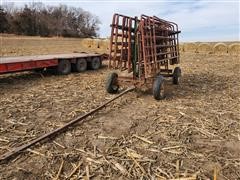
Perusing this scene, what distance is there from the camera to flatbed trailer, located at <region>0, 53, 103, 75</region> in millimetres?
10986

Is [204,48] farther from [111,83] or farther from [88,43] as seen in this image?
[111,83]

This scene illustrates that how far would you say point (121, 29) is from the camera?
9.45 metres

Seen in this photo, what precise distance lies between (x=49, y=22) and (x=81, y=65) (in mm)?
50625

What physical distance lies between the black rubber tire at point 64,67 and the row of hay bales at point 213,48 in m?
18.4

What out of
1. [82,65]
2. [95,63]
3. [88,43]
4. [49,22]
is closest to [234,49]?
[88,43]

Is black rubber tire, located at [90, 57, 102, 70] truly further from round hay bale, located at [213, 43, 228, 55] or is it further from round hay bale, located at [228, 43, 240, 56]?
round hay bale, located at [213, 43, 228, 55]

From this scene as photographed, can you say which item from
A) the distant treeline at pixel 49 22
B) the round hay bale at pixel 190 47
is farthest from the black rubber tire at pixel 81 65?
the distant treeline at pixel 49 22

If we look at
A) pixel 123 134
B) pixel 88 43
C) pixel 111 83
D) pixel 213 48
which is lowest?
pixel 123 134

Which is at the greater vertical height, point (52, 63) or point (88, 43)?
point (88, 43)

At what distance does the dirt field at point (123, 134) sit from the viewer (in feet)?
15.9

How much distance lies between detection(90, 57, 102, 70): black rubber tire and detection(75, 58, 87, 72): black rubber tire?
2.26ft

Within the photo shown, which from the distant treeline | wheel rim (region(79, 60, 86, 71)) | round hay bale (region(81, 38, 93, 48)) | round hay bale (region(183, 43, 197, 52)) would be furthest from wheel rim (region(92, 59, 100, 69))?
the distant treeline

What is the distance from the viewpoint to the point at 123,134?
6.29 metres

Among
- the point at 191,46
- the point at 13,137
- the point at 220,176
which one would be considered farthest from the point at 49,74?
the point at 191,46
